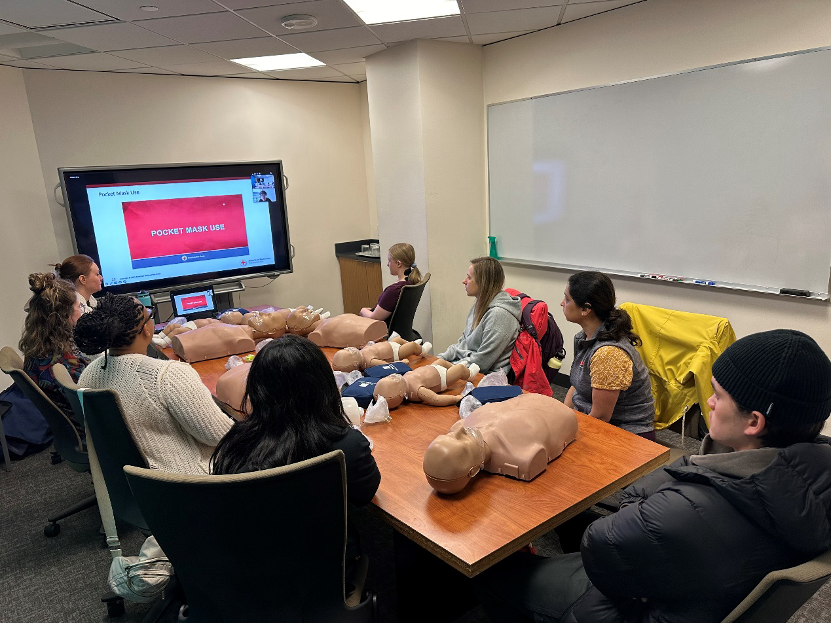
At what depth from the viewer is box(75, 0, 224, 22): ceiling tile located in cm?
260

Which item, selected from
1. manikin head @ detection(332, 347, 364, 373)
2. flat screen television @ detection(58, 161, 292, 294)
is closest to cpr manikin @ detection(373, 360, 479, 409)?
manikin head @ detection(332, 347, 364, 373)

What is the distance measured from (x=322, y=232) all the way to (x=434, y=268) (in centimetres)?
170

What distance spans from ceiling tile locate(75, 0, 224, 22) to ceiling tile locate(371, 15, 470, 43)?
1.03 m

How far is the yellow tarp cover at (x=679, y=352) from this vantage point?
8.93 ft

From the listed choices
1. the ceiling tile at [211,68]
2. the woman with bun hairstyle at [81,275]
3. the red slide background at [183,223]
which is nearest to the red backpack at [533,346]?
the woman with bun hairstyle at [81,275]

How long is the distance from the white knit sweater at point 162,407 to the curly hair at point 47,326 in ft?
3.38

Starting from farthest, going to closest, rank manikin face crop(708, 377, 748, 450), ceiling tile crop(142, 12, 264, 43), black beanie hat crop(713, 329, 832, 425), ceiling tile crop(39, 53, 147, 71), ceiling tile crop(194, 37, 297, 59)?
ceiling tile crop(39, 53, 147, 71) → ceiling tile crop(194, 37, 297, 59) → ceiling tile crop(142, 12, 264, 43) → manikin face crop(708, 377, 748, 450) → black beanie hat crop(713, 329, 832, 425)

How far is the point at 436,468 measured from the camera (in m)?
1.40

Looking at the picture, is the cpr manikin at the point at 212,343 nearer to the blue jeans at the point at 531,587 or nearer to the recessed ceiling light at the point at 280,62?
the blue jeans at the point at 531,587

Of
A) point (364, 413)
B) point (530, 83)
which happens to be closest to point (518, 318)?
point (364, 413)

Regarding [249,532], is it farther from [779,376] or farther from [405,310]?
[405,310]

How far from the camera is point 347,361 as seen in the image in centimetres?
230

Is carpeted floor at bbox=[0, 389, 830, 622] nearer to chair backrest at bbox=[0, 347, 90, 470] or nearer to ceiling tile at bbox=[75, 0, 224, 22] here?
chair backrest at bbox=[0, 347, 90, 470]

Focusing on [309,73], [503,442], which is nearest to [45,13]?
[309,73]
